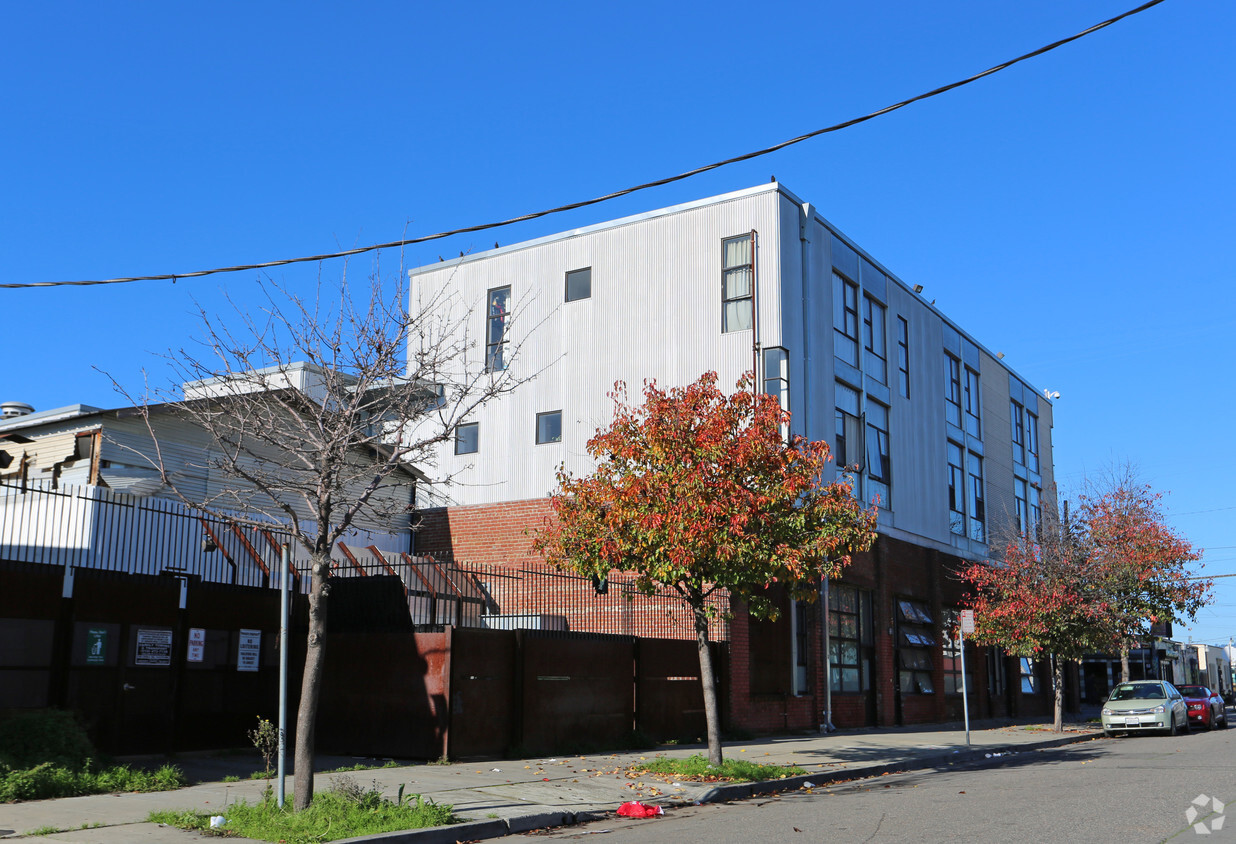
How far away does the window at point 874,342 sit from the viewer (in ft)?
101

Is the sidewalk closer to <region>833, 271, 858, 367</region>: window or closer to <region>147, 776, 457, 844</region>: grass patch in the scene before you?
<region>147, 776, 457, 844</region>: grass patch

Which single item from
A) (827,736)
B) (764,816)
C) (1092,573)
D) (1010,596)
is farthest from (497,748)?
(1092,573)

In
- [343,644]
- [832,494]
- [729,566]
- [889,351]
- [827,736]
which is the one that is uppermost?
[889,351]

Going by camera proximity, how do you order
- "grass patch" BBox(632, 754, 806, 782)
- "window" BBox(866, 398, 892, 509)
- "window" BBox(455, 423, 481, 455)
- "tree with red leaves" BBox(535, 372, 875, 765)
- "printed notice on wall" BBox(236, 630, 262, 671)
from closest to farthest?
1. "grass patch" BBox(632, 754, 806, 782)
2. "tree with red leaves" BBox(535, 372, 875, 765)
3. "printed notice on wall" BBox(236, 630, 262, 671)
4. "window" BBox(455, 423, 481, 455)
5. "window" BBox(866, 398, 892, 509)

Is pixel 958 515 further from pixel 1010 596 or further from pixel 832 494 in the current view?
pixel 832 494

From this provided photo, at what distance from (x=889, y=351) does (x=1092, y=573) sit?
8.35 metres

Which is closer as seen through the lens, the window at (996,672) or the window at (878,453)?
the window at (878,453)

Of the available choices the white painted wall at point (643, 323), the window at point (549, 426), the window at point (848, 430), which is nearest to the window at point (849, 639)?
the white painted wall at point (643, 323)

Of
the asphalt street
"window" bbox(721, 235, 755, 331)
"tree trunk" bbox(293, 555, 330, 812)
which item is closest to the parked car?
the asphalt street

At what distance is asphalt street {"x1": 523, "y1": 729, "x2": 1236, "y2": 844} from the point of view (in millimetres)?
10383

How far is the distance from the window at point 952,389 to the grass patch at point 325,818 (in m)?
28.3

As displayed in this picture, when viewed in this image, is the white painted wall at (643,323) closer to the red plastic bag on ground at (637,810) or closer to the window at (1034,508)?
the window at (1034,508)

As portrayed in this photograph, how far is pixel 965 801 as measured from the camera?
518 inches

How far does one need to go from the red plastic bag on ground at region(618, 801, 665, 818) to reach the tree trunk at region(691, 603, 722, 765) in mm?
3147
